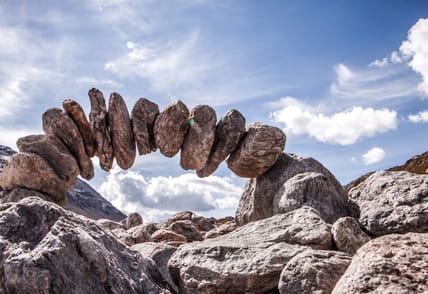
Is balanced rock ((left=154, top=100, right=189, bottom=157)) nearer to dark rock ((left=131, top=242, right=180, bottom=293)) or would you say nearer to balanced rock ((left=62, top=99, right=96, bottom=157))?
balanced rock ((left=62, top=99, right=96, bottom=157))

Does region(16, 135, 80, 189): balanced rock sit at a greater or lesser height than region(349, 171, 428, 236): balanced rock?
greater

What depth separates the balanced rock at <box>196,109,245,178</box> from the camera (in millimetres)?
13992

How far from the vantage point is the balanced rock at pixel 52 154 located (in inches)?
529

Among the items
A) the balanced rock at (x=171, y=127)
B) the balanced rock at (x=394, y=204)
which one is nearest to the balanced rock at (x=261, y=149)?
the balanced rock at (x=171, y=127)

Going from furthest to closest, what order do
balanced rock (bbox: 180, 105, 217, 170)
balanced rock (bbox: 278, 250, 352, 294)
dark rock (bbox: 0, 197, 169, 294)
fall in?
balanced rock (bbox: 180, 105, 217, 170)
balanced rock (bbox: 278, 250, 352, 294)
dark rock (bbox: 0, 197, 169, 294)

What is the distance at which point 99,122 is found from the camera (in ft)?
45.4

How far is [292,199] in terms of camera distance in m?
9.85

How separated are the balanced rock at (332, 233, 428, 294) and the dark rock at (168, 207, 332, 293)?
7.29 feet

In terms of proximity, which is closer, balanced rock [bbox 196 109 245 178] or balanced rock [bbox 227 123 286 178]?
balanced rock [bbox 227 123 286 178]

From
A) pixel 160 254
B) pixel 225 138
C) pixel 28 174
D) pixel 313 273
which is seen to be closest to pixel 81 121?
pixel 28 174

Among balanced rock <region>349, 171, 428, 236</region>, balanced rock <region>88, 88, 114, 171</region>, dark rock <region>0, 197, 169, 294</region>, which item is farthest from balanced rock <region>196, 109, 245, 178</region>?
dark rock <region>0, 197, 169, 294</region>

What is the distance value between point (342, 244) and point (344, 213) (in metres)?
2.60

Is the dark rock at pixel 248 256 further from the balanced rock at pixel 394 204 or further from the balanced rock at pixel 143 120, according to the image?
the balanced rock at pixel 143 120

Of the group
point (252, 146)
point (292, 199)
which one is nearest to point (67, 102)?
point (252, 146)
